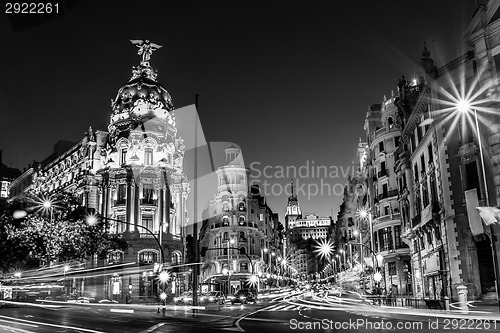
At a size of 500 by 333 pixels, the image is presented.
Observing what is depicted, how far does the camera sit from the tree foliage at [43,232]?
92.7ft

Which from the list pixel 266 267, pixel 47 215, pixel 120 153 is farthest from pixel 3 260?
pixel 266 267

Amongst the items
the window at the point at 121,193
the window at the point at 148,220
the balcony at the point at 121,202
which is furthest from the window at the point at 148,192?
the balcony at the point at 121,202

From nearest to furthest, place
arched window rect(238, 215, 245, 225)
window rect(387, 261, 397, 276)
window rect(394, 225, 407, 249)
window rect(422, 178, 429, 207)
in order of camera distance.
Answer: window rect(422, 178, 429, 207)
window rect(394, 225, 407, 249)
window rect(387, 261, 397, 276)
arched window rect(238, 215, 245, 225)

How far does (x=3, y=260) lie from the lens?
2869 centimetres

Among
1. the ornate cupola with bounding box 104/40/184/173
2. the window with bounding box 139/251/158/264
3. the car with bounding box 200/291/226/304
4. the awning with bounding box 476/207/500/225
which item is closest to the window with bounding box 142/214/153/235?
the window with bounding box 139/251/158/264

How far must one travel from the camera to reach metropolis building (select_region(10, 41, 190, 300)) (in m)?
77.6

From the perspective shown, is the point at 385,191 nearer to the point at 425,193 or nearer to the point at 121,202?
the point at 425,193

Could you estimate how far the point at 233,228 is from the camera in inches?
3915

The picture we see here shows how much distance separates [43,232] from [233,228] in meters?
69.7

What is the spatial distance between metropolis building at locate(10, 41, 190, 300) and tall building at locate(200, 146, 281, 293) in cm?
1256

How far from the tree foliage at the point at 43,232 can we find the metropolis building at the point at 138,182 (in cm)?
3461

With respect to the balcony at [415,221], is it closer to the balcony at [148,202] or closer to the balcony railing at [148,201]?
the balcony at [148,202]

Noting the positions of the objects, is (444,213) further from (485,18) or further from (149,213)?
(149,213)

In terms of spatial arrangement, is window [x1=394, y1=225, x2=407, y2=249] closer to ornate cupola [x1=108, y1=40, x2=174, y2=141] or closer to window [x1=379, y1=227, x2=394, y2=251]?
window [x1=379, y1=227, x2=394, y2=251]
